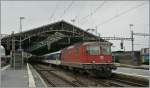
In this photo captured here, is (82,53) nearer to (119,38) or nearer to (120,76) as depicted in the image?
(120,76)

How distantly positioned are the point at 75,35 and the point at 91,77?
38653 mm

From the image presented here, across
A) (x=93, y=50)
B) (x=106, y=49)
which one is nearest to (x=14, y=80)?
(x=93, y=50)

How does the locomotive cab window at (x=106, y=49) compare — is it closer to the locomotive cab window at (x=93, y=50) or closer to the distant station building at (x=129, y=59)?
the locomotive cab window at (x=93, y=50)

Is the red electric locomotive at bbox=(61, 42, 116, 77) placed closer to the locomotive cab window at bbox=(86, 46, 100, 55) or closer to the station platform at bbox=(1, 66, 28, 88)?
the locomotive cab window at bbox=(86, 46, 100, 55)

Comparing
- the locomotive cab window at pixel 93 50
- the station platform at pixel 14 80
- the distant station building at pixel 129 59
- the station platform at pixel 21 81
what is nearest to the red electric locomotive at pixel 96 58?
the locomotive cab window at pixel 93 50

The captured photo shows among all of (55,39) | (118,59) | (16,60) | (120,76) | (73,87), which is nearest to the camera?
(73,87)

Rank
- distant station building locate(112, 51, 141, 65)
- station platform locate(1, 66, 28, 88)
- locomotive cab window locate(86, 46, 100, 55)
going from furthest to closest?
1. distant station building locate(112, 51, 141, 65)
2. locomotive cab window locate(86, 46, 100, 55)
3. station platform locate(1, 66, 28, 88)

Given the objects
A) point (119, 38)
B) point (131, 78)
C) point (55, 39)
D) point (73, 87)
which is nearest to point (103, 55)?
point (131, 78)

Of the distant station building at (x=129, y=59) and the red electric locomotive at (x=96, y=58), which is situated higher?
the red electric locomotive at (x=96, y=58)

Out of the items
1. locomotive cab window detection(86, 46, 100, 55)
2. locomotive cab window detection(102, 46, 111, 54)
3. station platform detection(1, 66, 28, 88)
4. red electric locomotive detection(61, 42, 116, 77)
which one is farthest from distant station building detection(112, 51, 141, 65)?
station platform detection(1, 66, 28, 88)

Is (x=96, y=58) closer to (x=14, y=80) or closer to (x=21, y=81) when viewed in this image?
(x=14, y=80)

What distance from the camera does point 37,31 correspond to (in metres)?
65.2

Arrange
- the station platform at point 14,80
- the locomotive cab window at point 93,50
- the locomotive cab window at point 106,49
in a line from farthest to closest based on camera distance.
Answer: the locomotive cab window at point 106,49, the locomotive cab window at point 93,50, the station platform at point 14,80

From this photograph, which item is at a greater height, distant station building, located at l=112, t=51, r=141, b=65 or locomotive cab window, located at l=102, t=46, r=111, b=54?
locomotive cab window, located at l=102, t=46, r=111, b=54
